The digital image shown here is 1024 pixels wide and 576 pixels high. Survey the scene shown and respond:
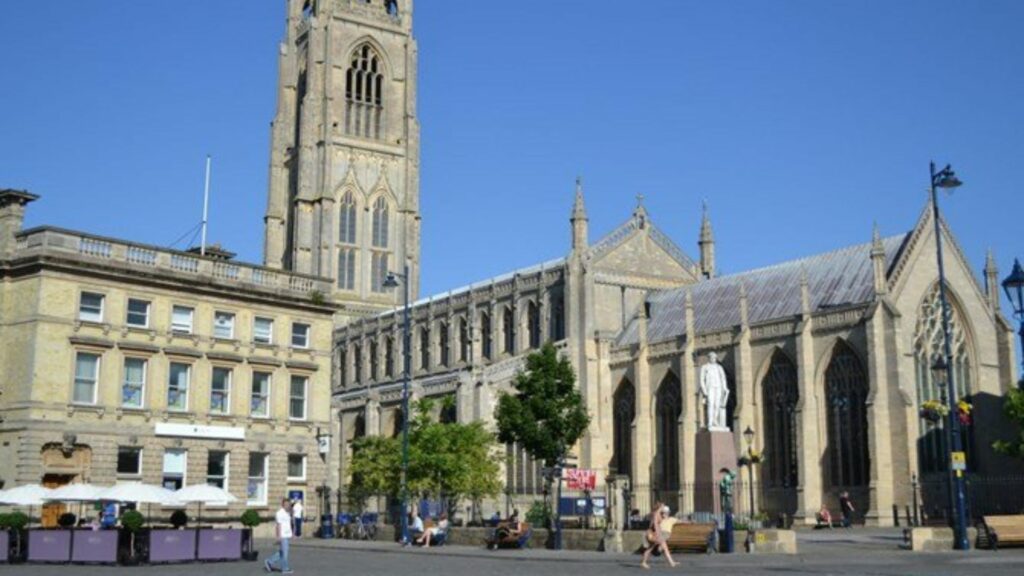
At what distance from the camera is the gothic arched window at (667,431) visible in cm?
6266

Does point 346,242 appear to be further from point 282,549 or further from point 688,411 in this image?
point 282,549

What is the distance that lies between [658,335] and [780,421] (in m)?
12.2

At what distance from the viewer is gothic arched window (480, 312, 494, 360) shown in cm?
7744

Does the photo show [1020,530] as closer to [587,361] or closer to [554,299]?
[587,361]

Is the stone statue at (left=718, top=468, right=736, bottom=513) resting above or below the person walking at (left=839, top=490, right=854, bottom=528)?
above

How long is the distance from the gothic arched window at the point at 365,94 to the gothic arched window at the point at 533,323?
110 ft

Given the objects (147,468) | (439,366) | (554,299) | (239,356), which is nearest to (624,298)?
(554,299)

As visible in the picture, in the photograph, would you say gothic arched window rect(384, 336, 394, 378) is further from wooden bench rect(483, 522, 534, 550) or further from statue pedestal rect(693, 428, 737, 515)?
statue pedestal rect(693, 428, 737, 515)

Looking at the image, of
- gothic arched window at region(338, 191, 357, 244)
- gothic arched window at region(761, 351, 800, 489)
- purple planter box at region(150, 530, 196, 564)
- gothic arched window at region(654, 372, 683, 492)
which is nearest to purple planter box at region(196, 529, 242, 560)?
purple planter box at region(150, 530, 196, 564)

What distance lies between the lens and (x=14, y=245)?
4103cm

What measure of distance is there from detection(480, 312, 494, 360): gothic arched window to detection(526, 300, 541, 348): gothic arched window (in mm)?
3681

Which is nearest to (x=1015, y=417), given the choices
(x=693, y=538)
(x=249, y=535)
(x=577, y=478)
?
(x=577, y=478)

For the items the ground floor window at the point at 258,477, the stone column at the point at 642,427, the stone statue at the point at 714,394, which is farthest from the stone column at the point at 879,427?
the ground floor window at the point at 258,477

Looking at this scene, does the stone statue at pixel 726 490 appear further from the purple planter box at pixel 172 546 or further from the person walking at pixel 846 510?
the person walking at pixel 846 510
